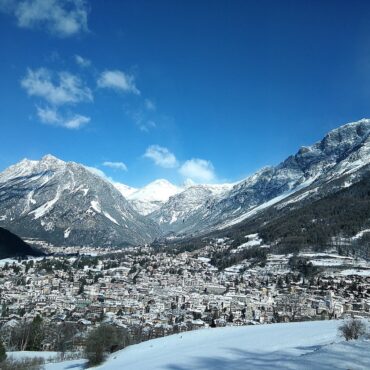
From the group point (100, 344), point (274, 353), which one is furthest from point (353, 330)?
point (100, 344)

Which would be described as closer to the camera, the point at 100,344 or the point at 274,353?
the point at 274,353

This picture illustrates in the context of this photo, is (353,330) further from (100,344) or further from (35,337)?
(35,337)

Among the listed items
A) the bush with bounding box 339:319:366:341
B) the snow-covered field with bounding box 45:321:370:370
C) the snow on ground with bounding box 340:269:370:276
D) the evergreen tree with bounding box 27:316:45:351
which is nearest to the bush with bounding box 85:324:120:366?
the snow-covered field with bounding box 45:321:370:370

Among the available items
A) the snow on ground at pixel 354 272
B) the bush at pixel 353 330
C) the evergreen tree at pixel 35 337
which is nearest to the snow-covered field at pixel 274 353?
the bush at pixel 353 330

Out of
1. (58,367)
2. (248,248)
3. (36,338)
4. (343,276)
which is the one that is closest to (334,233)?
(248,248)

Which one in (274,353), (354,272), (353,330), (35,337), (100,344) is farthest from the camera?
(354,272)

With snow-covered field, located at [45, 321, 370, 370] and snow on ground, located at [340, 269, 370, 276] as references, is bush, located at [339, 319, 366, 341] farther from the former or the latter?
snow on ground, located at [340, 269, 370, 276]

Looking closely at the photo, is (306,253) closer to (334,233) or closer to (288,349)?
(334,233)

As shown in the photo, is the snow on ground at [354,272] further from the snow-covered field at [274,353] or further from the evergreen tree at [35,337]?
the snow-covered field at [274,353]
